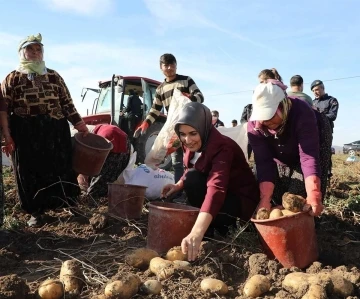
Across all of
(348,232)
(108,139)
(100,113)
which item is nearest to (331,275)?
(348,232)

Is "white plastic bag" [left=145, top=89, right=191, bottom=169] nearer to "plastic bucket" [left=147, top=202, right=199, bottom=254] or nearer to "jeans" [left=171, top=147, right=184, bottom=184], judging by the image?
"jeans" [left=171, top=147, right=184, bottom=184]

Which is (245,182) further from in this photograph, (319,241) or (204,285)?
A: (204,285)

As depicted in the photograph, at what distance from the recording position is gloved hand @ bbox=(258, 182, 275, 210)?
280 centimetres

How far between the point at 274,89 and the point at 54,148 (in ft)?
6.85

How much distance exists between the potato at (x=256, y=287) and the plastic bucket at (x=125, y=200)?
169 centimetres

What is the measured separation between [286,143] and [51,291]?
5.89 ft

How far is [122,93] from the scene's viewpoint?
8477 mm

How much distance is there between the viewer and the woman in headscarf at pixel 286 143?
2730 mm

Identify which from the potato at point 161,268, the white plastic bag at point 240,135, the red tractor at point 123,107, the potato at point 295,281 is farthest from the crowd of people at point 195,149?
the red tractor at point 123,107

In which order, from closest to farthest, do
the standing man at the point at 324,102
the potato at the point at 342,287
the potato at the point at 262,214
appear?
the potato at the point at 342,287 < the potato at the point at 262,214 < the standing man at the point at 324,102

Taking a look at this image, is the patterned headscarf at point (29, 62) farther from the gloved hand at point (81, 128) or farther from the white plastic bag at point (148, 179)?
the white plastic bag at point (148, 179)

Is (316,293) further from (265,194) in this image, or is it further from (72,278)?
(72,278)

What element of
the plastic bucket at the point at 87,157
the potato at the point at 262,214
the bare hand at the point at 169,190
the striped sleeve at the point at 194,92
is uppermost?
the striped sleeve at the point at 194,92

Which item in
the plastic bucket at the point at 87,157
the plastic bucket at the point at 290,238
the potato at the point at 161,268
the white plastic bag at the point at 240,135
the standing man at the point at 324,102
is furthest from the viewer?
the standing man at the point at 324,102
